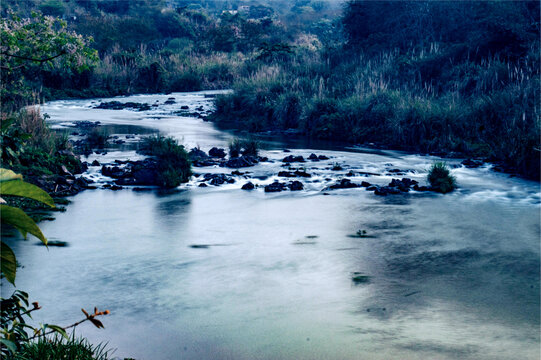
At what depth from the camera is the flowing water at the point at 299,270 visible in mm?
6359

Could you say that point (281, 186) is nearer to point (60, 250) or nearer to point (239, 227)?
point (239, 227)

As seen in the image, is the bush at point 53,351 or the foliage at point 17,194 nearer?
the foliage at point 17,194

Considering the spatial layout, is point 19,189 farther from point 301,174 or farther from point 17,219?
point 301,174

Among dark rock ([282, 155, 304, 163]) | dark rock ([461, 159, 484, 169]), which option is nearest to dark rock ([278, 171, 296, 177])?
dark rock ([282, 155, 304, 163])

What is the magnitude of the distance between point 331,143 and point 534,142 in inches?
275

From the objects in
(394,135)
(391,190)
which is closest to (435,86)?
(394,135)

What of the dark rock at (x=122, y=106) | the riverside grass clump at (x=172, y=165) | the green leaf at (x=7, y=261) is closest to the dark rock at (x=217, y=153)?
the riverside grass clump at (x=172, y=165)

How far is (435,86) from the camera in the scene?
22.9m

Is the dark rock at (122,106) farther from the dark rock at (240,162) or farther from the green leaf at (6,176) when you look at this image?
the green leaf at (6,176)

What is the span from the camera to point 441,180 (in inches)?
541

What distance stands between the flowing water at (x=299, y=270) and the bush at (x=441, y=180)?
0.86 ft

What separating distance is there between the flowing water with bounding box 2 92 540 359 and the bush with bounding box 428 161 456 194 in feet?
0.86

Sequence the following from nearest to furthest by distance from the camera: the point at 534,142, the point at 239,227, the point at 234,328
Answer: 1. the point at 234,328
2. the point at 239,227
3. the point at 534,142

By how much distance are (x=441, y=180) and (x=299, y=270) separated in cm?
620
